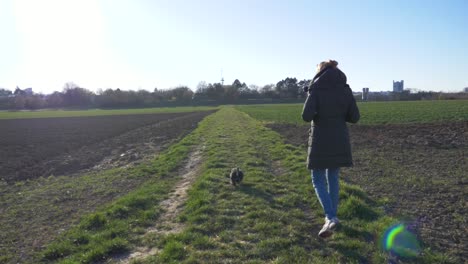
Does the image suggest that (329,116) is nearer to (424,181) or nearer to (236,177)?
(236,177)

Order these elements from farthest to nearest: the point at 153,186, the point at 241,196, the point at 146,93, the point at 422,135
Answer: the point at 146,93
the point at 422,135
the point at 153,186
the point at 241,196

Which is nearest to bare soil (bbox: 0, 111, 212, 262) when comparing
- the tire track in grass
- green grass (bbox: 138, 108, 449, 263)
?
the tire track in grass

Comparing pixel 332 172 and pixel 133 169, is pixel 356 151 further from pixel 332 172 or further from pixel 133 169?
pixel 332 172

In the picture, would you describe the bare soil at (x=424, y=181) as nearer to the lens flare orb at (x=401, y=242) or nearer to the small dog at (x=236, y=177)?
the lens flare orb at (x=401, y=242)

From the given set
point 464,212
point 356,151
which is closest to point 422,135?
point 356,151

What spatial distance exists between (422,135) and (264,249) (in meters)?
15.7

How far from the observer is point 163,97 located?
137m

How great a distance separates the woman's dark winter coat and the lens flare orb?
3.81 ft

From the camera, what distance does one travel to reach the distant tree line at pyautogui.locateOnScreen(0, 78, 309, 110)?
129 m

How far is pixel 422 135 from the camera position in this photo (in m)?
18.0

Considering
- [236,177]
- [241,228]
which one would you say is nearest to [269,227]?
[241,228]

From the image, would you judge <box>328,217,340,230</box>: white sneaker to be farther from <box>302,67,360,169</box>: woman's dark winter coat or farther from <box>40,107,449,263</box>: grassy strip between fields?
<box>302,67,360,169</box>: woman's dark winter coat

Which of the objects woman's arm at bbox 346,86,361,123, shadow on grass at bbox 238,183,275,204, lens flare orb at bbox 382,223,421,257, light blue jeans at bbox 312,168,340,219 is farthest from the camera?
shadow on grass at bbox 238,183,275,204

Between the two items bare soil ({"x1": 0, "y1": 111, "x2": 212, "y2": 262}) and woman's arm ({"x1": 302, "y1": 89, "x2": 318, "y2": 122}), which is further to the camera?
bare soil ({"x1": 0, "y1": 111, "x2": 212, "y2": 262})
